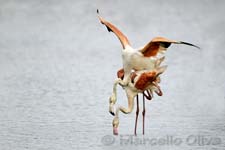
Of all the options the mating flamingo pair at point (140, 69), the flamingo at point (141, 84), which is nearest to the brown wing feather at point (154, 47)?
the mating flamingo pair at point (140, 69)

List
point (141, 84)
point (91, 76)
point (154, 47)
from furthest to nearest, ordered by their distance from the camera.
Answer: point (91, 76)
point (141, 84)
point (154, 47)

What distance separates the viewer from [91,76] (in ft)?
25.0

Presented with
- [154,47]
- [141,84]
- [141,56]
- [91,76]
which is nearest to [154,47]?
[154,47]

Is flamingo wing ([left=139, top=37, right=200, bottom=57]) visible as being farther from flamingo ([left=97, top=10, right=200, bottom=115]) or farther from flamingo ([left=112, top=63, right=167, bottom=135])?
flamingo ([left=112, top=63, right=167, bottom=135])

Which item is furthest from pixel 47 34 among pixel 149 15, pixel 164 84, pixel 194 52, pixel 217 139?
pixel 217 139

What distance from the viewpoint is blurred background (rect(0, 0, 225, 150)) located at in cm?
568

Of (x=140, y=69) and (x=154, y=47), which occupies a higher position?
(x=154, y=47)

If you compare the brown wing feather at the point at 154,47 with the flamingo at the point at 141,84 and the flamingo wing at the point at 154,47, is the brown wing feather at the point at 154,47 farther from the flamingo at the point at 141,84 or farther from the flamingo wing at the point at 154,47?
the flamingo at the point at 141,84

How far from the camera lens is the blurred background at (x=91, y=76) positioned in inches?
223

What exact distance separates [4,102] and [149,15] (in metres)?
3.51

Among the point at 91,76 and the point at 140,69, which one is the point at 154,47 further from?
the point at 91,76

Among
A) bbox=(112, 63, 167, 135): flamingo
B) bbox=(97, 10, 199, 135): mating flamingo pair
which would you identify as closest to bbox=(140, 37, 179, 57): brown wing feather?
bbox=(97, 10, 199, 135): mating flamingo pair

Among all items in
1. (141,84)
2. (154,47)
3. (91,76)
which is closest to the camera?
(154,47)

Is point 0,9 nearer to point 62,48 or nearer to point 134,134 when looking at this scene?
point 62,48
